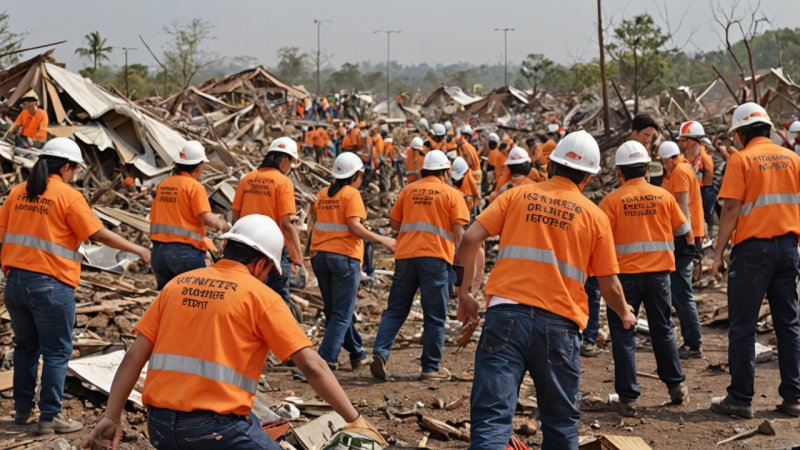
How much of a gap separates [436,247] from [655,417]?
89.6 inches

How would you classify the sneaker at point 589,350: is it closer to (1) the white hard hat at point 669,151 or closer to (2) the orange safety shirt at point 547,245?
(1) the white hard hat at point 669,151

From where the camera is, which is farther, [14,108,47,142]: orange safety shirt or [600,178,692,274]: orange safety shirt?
[14,108,47,142]: orange safety shirt

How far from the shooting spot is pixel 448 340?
361 inches

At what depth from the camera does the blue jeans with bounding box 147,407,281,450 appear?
330 cm

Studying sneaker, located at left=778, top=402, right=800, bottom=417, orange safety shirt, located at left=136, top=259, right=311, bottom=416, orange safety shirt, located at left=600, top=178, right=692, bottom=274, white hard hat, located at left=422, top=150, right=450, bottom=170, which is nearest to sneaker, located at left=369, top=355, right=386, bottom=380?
white hard hat, located at left=422, top=150, right=450, bottom=170

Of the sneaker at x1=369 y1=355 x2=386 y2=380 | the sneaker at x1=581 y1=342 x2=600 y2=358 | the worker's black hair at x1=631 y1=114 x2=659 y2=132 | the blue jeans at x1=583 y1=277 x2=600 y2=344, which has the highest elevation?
the worker's black hair at x1=631 y1=114 x2=659 y2=132

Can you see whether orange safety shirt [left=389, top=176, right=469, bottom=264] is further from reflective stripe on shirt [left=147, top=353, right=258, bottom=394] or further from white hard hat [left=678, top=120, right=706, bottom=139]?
reflective stripe on shirt [left=147, top=353, right=258, bottom=394]

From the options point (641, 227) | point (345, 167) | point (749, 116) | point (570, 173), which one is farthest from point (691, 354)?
point (570, 173)

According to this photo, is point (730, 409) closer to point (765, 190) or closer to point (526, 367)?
point (765, 190)

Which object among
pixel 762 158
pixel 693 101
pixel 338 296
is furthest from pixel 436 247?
pixel 693 101

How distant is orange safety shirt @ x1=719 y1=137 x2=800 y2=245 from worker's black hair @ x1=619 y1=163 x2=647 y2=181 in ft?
2.15

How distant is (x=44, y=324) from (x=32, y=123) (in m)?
11.2

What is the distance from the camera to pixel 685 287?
309 inches

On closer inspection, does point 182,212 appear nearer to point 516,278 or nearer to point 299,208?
point 516,278
